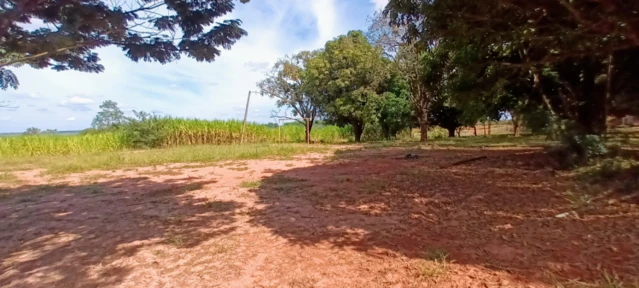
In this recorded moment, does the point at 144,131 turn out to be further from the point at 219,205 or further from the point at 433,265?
the point at 433,265

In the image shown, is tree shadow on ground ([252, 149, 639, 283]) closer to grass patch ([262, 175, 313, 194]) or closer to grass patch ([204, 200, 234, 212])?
grass patch ([262, 175, 313, 194])

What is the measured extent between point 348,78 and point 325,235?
15.1m

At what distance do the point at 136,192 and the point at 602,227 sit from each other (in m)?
5.72

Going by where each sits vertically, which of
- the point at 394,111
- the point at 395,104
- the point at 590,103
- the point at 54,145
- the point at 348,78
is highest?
the point at 348,78

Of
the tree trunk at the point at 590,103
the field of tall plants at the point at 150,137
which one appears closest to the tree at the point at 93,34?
the tree trunk at the point at 590,103

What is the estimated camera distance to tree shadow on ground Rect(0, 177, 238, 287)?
2379mm

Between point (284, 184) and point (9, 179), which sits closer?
point (284, 184)

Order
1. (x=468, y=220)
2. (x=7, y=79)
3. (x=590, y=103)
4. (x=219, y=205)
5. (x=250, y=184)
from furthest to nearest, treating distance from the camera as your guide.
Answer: (x=590, y=103), (x=250, y=184), (x=219, y=205), (x=468, y=220), (x=7, y=79)

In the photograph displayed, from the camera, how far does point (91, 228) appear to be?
3385 millimetres

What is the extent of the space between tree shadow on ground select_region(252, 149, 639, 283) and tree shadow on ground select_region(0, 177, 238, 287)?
795 millimetres

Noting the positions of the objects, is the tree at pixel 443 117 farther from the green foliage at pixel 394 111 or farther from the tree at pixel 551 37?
the tree at pixel 551 37

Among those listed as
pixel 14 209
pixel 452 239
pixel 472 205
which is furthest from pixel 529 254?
pixel 14 209

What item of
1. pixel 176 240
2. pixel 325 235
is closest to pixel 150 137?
pixel 176 240

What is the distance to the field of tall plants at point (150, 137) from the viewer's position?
13.2m
